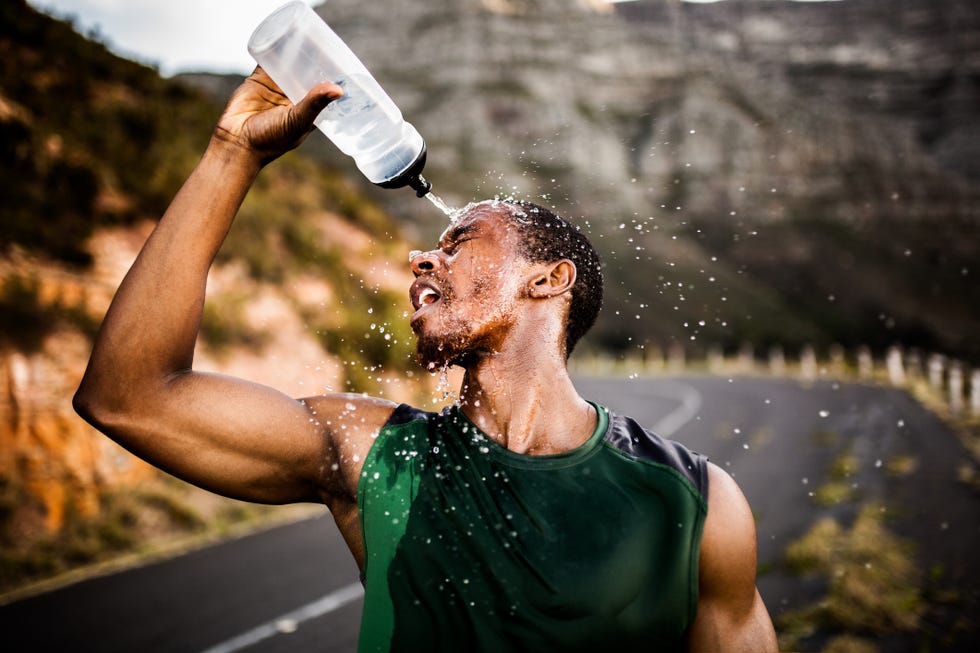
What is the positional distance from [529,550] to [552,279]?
77cm

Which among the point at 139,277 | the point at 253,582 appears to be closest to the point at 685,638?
the point at 139,277

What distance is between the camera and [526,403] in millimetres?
2225

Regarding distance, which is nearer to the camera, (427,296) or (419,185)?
(427,296)

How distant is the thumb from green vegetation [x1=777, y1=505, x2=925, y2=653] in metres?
5.05

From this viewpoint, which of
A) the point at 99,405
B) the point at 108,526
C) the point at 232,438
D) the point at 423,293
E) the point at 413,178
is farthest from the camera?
the point at 108,526

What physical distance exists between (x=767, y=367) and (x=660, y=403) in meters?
17.7

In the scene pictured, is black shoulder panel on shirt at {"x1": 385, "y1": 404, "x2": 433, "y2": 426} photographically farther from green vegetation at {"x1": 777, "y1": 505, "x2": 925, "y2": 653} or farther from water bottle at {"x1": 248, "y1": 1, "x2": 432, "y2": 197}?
green vegetation at {"x1": 777, "y1": 505, "x2": 925, "y2": 653}

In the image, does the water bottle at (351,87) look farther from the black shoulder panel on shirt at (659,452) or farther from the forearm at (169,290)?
the black shoulder panel on shirt at (659,452)

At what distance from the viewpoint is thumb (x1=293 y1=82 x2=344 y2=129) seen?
6.27 ft

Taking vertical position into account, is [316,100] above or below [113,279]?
above

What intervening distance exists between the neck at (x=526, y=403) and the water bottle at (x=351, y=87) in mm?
718

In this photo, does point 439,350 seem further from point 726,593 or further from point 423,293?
point 726,593

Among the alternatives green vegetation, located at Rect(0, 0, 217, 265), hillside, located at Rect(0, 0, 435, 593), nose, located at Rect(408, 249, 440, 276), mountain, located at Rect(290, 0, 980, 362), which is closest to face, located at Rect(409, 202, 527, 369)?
nose, located at Rect(408, 249, 440, 276)

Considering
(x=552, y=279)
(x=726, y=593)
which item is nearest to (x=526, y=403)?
(x=552, y=279)
